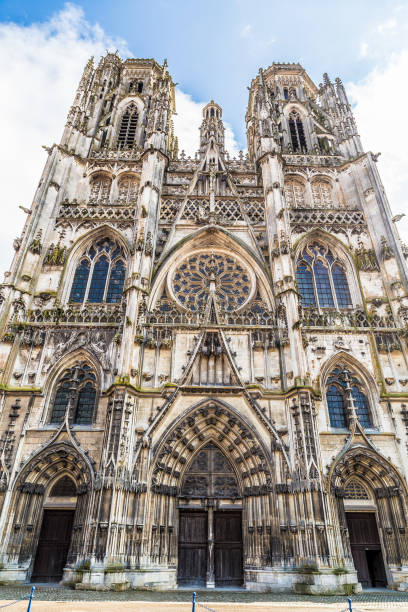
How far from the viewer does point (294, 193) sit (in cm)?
2245

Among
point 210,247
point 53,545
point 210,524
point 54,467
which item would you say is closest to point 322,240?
point 210,247

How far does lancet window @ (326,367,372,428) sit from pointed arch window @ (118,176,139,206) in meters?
13.5

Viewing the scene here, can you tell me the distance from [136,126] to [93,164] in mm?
5639

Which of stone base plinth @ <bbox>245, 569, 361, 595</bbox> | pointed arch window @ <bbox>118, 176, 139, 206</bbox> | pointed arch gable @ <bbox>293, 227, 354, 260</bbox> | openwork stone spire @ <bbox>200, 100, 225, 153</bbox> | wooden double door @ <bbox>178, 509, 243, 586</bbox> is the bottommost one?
stone base plinth @ <bbox>245, 569, 361, 595</bbox>

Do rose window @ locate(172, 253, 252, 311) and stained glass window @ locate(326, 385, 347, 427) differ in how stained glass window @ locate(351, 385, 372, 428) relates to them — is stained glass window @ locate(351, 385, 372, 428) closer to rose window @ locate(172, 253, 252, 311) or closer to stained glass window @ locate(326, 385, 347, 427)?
stained glass window @ locate(326, 385, 347, 427)

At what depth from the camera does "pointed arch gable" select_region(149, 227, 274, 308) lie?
57.3ft

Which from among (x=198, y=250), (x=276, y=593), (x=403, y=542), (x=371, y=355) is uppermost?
(x=198, y=250)

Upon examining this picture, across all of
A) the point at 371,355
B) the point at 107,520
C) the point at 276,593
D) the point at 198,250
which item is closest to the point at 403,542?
the point at 276,593

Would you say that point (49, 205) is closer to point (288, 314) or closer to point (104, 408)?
point (104, 408)

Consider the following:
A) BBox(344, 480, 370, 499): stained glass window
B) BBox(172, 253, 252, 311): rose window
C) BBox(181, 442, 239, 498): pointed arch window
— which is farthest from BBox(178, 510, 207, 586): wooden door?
BBox(172, 253, 252, 311): rose window

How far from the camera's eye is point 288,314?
601 inches

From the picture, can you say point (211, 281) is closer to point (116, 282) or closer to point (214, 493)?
point (116, 282)

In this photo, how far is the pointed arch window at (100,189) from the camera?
2155cm

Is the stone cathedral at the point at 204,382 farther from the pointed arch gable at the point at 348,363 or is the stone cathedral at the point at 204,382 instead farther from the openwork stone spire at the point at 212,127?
the openwork stone spire at the point at 212,127
